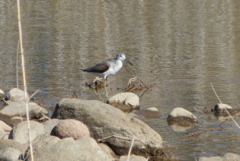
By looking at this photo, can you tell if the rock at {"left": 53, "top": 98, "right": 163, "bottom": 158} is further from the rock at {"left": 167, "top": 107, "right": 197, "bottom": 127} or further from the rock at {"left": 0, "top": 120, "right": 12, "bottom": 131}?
the rock at {"left": 167, "top": 107, "right": 197, "bottom": 127}

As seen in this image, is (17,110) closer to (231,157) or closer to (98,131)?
(98,131)

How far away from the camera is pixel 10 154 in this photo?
26.6ft

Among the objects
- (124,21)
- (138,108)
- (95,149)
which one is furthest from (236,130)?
(124,21)

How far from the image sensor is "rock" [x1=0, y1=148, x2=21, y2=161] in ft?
26.5

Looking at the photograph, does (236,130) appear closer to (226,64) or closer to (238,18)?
(226,64)

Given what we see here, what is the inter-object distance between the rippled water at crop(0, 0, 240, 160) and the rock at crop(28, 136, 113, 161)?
249 centimetres

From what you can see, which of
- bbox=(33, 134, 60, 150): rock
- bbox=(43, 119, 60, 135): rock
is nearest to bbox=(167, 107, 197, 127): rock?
bbox=(43, 119, 60, 135): rock

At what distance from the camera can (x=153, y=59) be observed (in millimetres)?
17859

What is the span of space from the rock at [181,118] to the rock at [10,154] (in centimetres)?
428

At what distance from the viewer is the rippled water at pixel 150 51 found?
13.2 meters

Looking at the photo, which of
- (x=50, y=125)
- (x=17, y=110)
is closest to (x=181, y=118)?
(x=50, y=125)

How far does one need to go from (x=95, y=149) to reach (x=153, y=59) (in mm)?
10252

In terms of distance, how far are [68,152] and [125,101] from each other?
572 centimetres

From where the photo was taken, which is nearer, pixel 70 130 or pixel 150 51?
pixel 70 130
